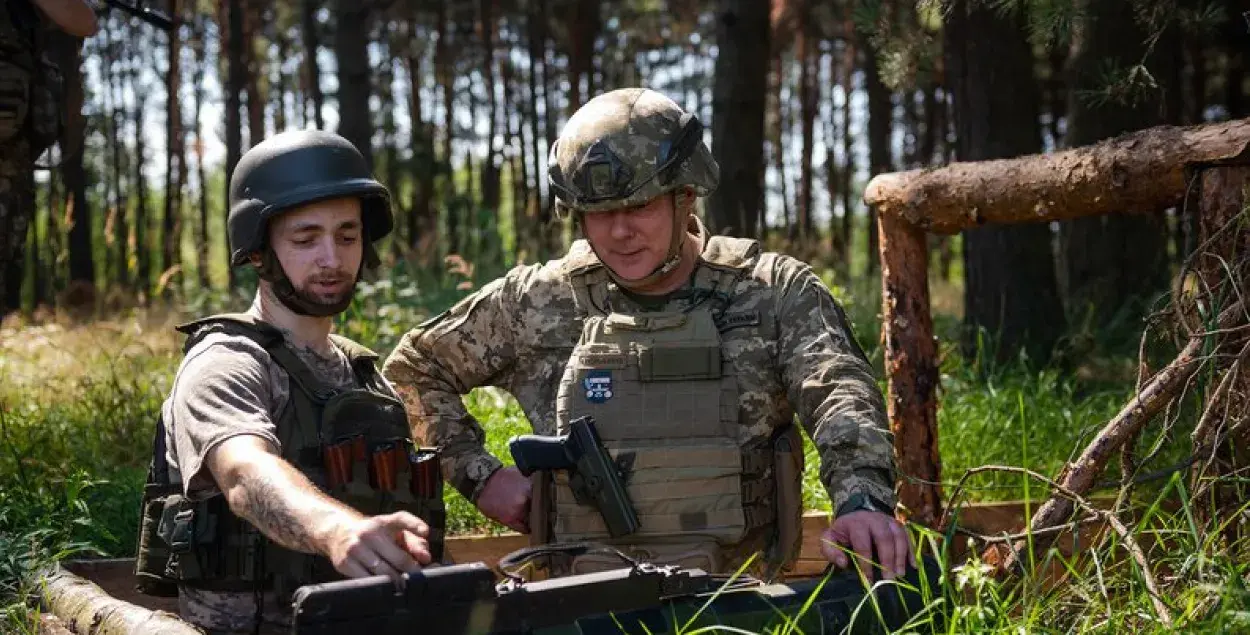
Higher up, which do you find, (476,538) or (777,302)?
(777,302)

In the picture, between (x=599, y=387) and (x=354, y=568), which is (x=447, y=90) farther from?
(x=354, y=568)

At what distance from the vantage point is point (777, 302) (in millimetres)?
4070

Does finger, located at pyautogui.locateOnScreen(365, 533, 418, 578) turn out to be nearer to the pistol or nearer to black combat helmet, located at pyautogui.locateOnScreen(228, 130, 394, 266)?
the pistol

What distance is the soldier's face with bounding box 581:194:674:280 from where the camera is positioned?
3.99 metres

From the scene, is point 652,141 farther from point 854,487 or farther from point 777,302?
point 854,487

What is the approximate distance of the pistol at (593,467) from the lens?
3867 millimetres

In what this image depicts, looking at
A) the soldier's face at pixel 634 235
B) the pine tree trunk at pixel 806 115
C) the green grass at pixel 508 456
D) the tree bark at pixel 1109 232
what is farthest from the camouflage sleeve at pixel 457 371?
the pine tree trunk at pixel 806 115

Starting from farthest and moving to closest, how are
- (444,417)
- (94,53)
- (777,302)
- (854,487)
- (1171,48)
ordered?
1. (94,53)
2. (1171,48)
3. (444,417)
4. (777,302)
5. (854,487)

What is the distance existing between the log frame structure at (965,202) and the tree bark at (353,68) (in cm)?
677

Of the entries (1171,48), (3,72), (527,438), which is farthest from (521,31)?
(527,438)

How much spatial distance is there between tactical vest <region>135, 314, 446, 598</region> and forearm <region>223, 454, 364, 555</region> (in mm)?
418

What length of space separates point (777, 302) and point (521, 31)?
51.3 feet

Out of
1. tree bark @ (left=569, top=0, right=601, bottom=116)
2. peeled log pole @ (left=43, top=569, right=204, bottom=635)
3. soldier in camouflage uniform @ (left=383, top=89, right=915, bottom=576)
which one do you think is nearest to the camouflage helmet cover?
soldier in camouflage uniform @ (left=383, top=89, right=915, bottom=576)

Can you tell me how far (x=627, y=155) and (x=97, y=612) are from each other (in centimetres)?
183
